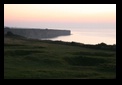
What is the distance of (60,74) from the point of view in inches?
383

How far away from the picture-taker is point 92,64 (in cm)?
1325
